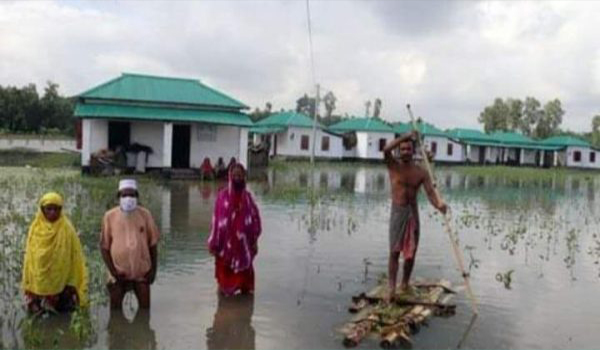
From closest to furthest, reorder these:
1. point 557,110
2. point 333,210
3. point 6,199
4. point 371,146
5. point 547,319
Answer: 1. point 547,319
2. point 6,199
3. point 333,210
4. point 371,146
5. point 557,110

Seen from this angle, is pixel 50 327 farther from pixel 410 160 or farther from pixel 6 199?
pixel 6 199

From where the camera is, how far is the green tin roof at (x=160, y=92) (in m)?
27.4

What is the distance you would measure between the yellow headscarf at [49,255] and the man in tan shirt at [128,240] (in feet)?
1.09

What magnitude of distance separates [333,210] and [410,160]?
9.75 m

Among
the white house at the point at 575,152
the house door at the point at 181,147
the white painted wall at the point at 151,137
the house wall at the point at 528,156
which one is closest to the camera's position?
the white painted wall at the point at 151,137

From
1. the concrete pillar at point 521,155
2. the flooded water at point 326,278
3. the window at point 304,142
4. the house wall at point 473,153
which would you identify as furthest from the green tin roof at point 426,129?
the flooded water at point 326,278

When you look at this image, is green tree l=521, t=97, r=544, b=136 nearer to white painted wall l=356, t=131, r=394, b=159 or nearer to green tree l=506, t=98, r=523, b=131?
green tree l=506, t=98, r=523, b=131

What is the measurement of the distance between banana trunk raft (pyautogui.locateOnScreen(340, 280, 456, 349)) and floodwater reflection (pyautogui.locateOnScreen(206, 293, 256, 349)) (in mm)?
896

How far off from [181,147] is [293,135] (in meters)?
24.7

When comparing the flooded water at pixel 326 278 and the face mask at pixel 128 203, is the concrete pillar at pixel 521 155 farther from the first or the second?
the face mask at pixel 128 203

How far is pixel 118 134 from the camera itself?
91.8 ft

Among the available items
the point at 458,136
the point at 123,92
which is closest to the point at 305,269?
the point at 123,92

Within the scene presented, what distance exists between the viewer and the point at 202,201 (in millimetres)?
18469

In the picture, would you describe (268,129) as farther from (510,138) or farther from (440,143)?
(510,138)
